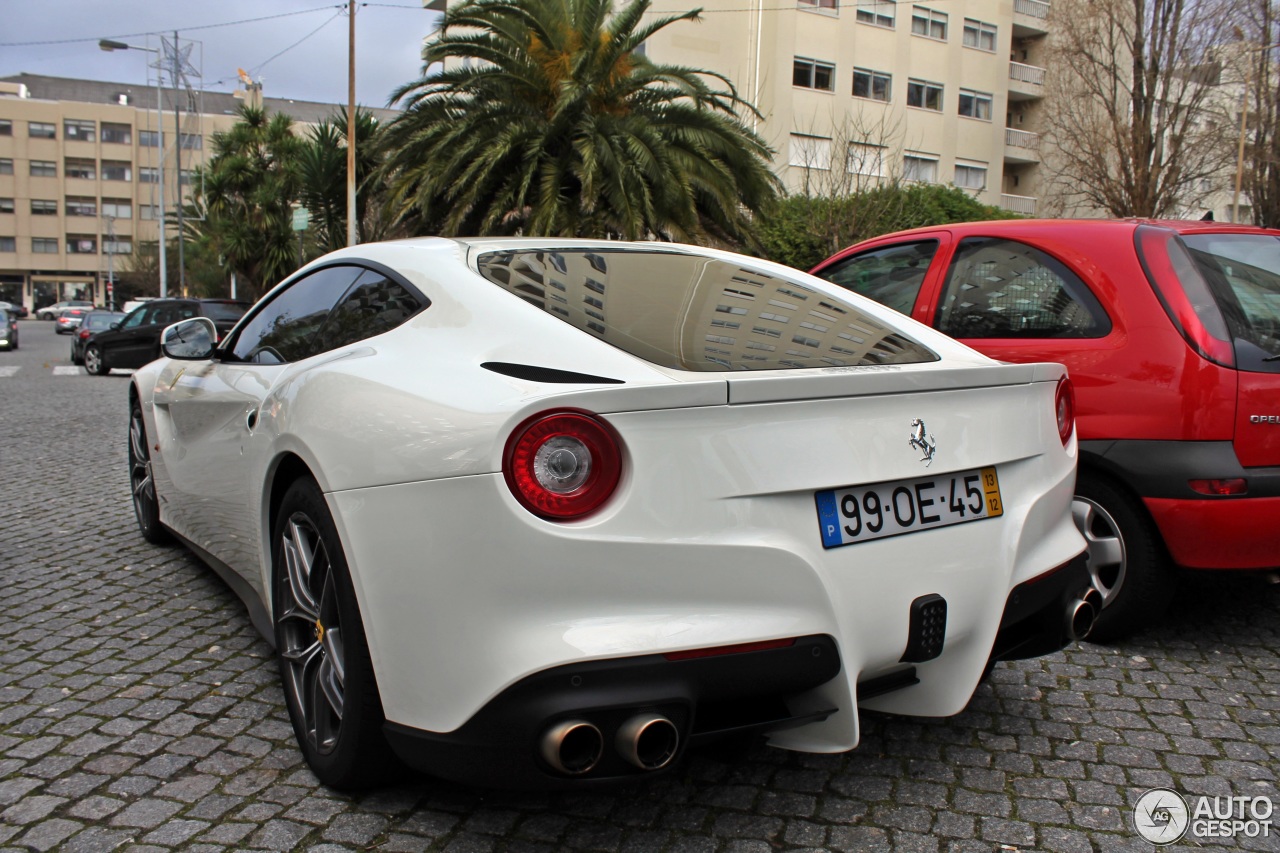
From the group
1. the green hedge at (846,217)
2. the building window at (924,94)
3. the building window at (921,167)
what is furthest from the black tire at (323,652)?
the building window at (924,94)

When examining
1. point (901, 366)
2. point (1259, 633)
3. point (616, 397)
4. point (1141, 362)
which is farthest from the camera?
point (1259, 633)

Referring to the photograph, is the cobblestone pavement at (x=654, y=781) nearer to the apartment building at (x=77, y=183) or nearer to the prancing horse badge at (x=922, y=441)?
the prancing horse badge at (x=922, y=441)

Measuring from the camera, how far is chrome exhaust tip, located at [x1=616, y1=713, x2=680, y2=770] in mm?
2002

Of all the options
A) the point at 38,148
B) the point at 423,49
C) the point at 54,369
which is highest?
the point at 38,148

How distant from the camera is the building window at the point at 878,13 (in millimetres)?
34656

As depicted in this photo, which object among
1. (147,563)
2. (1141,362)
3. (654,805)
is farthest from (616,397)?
(147,563)

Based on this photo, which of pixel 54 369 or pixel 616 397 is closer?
pixel 616 397

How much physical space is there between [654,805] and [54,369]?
23943mm

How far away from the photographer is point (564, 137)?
15.7 meters

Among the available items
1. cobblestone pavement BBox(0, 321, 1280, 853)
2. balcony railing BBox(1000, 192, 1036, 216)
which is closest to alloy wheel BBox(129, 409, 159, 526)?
→ cobblestone pavement BBox(0, 321, 1280, 853)

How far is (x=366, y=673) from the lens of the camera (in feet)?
7.66

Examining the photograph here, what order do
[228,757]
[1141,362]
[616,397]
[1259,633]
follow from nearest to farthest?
[616,397]
[228,757]
[1141,362]
[1259,633]

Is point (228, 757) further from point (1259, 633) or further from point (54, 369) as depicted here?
point (54, 369)

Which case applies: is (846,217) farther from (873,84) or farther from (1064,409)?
(873,84)
